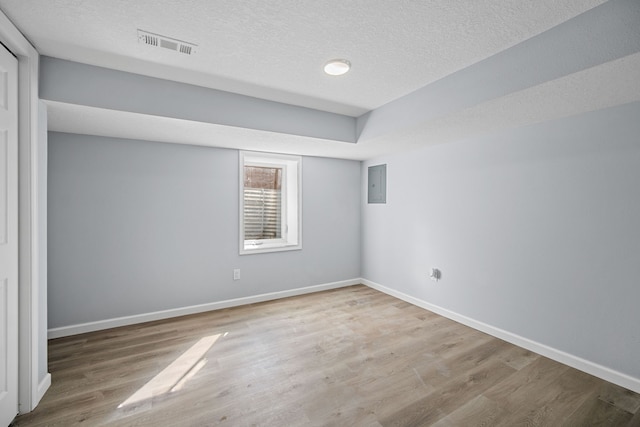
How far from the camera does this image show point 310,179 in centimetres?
418

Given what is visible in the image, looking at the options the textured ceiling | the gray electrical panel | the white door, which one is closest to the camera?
the textured ceiling

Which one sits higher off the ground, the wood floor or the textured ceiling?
the textured ceiling

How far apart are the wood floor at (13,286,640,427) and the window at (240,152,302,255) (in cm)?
133

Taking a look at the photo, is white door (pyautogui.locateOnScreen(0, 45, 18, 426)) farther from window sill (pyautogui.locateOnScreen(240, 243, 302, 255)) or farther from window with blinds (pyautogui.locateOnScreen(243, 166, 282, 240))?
window with blinds (pyautogui.locateOnScreen(243, 166, 282, 240))

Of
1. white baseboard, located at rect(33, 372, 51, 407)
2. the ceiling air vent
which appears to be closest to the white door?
white baseboard, located at rect(33, 372, 51, 407)

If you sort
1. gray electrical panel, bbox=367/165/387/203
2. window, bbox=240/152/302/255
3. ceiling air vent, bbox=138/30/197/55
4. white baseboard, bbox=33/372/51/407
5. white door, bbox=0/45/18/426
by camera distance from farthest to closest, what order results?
gray electrical panel, bbox=367/165/387/203, window, bbox=240/152/302/255, white baseboard, bbox=33/372/51/407, ceiling air vent, bbox=138/30/197/55, white door, bbox=0/45/18/426

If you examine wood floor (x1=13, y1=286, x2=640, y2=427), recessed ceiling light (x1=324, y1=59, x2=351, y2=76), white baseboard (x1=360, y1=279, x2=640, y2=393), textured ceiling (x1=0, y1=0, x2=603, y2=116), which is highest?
textured ceiling (x1=0, y1=0, x2=603, y2=116)

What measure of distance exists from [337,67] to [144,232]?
2642 millimetres

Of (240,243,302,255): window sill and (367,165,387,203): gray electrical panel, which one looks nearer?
(240,243,302,255): window sill

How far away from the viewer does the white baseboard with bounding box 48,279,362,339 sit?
2.84 meters

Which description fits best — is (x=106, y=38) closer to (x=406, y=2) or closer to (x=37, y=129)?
(x=37, y=129)

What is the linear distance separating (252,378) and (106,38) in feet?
8.14

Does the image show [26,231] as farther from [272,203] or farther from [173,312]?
[272,203]

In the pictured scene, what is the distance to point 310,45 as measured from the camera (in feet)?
6.02
